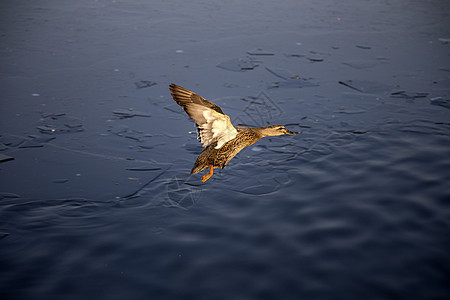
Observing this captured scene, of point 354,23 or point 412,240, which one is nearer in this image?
point 412,240

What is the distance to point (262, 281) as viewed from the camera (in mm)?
3600

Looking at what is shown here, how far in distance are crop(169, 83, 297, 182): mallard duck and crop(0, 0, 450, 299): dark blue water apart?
0.45 m

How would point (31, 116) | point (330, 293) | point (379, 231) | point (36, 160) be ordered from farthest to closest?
point (31, 116)
point (36, 160)
point (379, 231)
point (330, 293)

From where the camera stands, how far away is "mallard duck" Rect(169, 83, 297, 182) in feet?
13.3

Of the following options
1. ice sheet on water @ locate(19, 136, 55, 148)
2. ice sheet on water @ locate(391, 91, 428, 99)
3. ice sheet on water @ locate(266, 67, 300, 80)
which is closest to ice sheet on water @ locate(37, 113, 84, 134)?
ice sheet on water @ locate(19, 136, 55, 148)

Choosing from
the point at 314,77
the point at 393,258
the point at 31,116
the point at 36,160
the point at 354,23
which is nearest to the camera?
the point at 393,258

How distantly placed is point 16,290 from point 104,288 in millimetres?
684

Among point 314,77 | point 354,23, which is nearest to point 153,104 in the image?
point 314,77

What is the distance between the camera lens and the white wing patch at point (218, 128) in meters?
4.07

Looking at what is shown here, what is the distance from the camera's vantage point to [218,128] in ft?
14.0

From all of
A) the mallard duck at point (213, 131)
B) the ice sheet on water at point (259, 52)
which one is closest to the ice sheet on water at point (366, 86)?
the ice sheet on water at point (259, 52)

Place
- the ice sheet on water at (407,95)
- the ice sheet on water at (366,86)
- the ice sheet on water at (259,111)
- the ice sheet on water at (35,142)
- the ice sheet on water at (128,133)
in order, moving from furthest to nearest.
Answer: the ice sheet on water at (366,86)
the ice sheet on water at (407,95)
the ice sheet on water at (259,111)
the ice sheet on water at (128,133)
the ice sheet on water at (35,142)

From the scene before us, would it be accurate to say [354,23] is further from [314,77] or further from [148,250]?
[148,250]

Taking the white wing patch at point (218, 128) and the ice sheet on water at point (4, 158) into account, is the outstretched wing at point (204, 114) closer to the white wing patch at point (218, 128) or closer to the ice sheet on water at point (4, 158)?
the white wing patch at point (218, 128)
